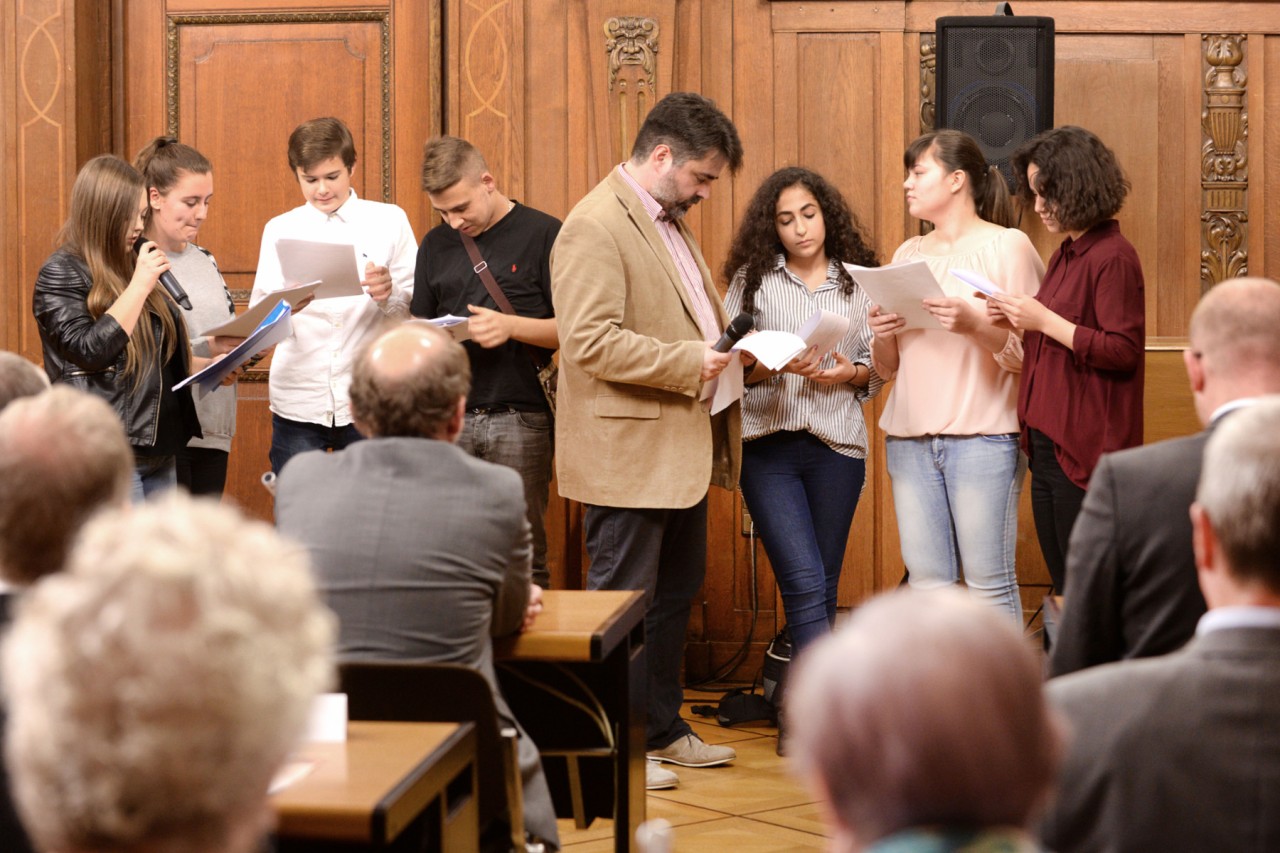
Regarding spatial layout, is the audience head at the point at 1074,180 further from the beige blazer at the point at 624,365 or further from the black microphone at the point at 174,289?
the black microphone at the point at 174,289

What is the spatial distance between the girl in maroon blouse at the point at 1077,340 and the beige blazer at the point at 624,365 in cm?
89

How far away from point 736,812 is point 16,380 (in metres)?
2.18

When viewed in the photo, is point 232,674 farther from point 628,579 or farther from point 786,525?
point 786,525

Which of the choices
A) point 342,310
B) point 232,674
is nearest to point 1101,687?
point 232,674

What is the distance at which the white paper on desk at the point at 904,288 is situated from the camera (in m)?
3.74

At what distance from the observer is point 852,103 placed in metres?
5.29

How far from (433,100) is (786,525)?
2.37 m

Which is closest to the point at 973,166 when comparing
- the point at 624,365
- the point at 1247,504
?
the point at 624,365

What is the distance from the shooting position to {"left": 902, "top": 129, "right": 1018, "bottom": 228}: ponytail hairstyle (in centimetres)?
413

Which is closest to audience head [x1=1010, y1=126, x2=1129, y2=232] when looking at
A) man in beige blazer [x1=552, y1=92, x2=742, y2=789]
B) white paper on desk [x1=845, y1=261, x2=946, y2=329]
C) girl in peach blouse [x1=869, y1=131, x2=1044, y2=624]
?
girl in peach blouse [x1=869, y1=131, x2=1044, y2=624]

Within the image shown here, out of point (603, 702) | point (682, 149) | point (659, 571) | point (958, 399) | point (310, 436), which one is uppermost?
point (682, 149)

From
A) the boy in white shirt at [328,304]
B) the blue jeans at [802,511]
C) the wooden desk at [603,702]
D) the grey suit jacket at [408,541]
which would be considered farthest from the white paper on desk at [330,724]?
the boy in white shirt at [328,304]

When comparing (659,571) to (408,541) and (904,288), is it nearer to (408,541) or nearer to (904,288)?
(904,288)

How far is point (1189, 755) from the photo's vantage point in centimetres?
148
